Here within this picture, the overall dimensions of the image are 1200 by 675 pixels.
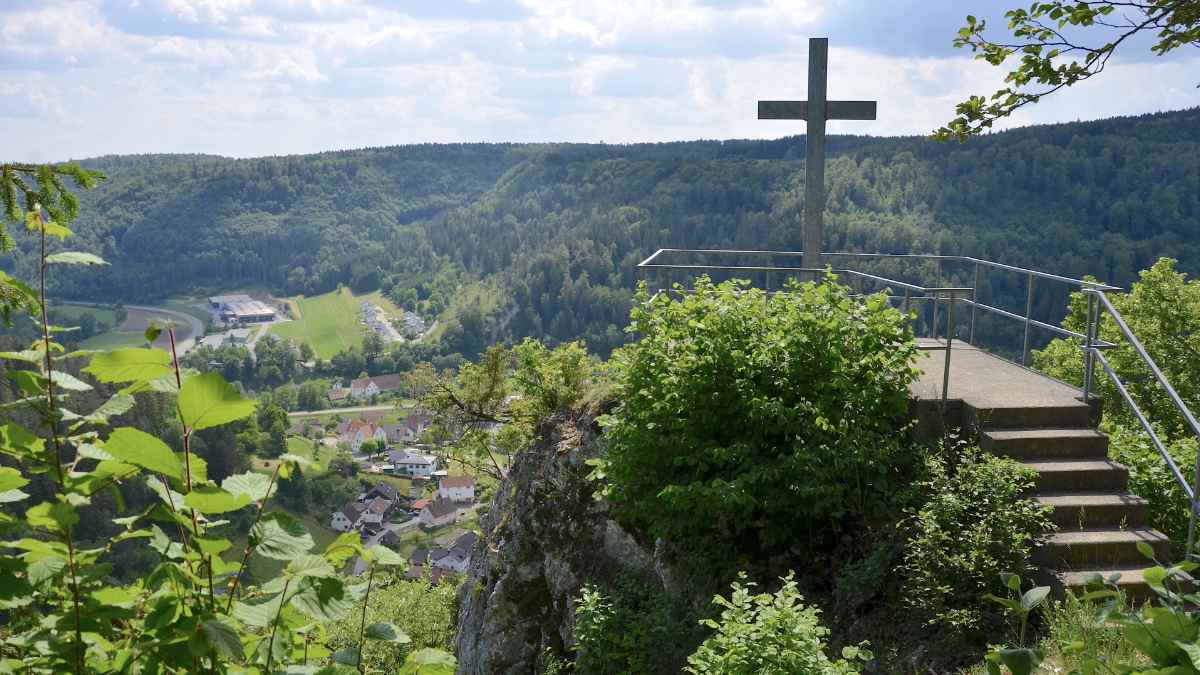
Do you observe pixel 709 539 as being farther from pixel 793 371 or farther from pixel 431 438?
pixel 431 438

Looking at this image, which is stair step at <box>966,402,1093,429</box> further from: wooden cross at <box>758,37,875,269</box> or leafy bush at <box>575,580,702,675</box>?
wooden cross at <box>758,37,875,269</box>

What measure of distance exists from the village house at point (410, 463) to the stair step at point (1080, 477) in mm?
83603

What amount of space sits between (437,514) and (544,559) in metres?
65.8

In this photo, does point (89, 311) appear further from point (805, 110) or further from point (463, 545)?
point (805, 110)

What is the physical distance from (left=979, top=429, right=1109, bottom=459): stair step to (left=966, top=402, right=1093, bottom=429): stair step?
0.08 meters

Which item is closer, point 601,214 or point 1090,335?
point 1090,335

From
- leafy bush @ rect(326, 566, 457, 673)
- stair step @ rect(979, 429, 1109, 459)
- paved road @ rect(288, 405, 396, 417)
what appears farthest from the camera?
paved road @ rect(288, 405, 396, 417)

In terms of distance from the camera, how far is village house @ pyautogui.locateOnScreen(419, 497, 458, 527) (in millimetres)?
71706

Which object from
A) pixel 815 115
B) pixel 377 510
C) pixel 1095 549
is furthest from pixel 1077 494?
pixel 377 510

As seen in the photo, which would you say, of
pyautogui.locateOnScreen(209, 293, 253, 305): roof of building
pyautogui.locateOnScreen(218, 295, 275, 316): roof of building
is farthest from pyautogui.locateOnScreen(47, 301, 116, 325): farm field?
pyautogui.locateOnScreen(209, 293, 253, 305): roof of building

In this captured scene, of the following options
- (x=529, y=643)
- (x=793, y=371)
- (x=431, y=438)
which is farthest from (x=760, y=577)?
(x=431, y=438)

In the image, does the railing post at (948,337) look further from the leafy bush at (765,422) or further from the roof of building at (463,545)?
the roof of building at (463,545)

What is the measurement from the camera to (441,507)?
2980 inches

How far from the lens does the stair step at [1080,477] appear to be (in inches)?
275
